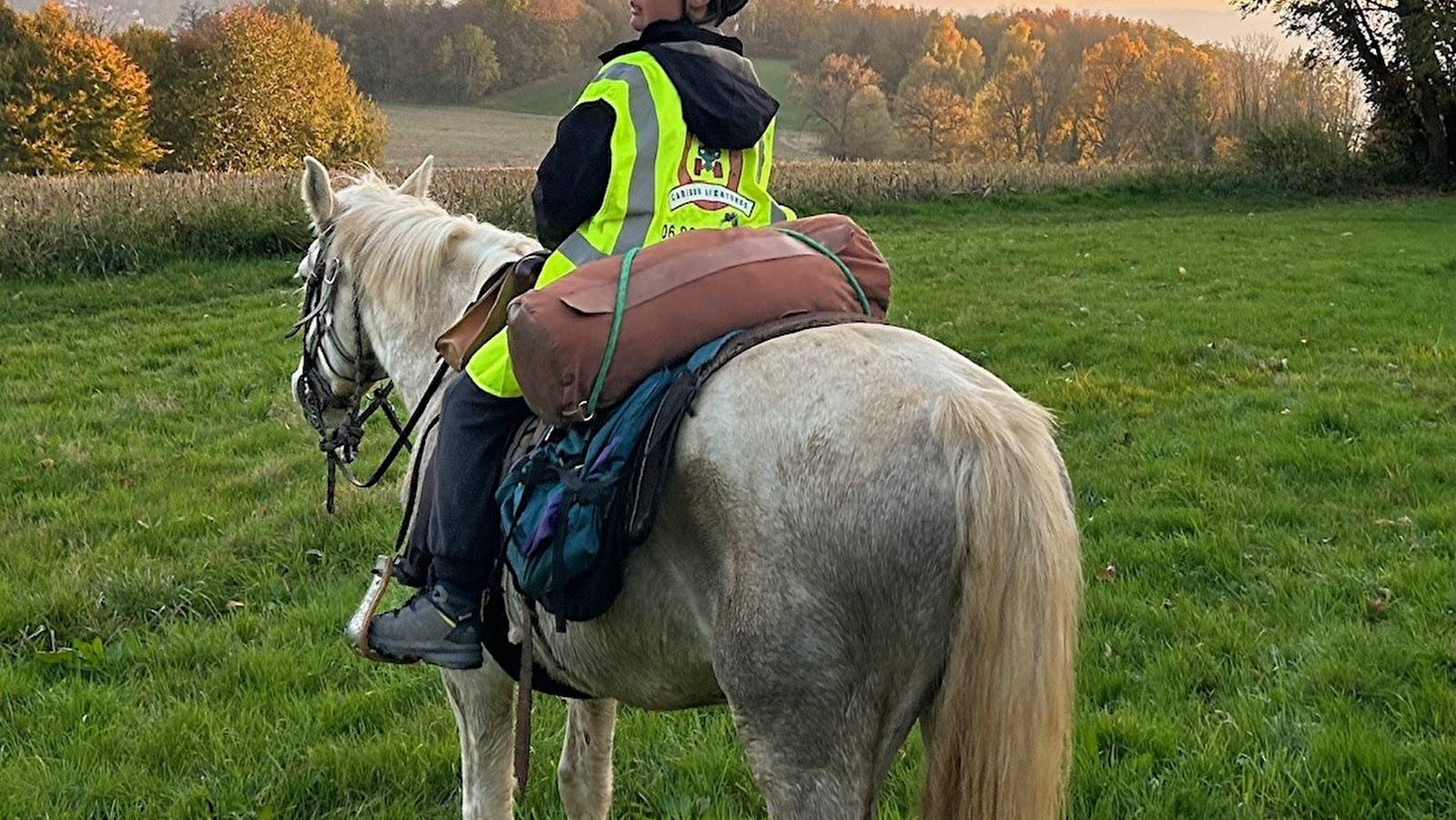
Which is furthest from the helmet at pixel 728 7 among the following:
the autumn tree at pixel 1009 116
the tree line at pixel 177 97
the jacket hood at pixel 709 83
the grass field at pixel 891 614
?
the autumn tree at pixel 1009 116

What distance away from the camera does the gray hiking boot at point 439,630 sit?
2877mm

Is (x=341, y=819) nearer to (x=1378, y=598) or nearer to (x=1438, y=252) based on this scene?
(x=1378, y=598)

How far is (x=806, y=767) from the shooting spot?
2189 millimetres

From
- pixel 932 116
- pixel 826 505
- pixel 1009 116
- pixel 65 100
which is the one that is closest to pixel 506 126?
pixel 65 100

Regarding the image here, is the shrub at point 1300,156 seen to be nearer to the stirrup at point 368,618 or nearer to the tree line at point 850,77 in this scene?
the tree line at point 850,77

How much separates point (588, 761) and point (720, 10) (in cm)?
248

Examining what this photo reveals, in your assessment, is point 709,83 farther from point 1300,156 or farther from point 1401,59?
point 1401,59

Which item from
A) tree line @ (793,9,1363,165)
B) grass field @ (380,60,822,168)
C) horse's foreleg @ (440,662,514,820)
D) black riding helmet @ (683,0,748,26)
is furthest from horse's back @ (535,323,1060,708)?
tree line @ (793,9,1363,165)

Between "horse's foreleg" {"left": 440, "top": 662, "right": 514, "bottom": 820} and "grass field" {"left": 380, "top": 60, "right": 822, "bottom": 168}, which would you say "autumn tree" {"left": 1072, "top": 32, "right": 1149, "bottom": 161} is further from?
"horse's foreleg" {"left": 440, "top": 662, "right": 514, "bottom": 820}

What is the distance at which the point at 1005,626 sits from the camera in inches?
77.5

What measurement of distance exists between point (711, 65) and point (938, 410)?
1.33 meters

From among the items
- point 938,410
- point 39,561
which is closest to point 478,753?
point 938,410

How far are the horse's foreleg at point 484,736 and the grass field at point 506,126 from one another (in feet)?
136

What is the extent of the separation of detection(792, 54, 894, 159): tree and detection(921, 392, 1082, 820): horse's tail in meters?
63.4
